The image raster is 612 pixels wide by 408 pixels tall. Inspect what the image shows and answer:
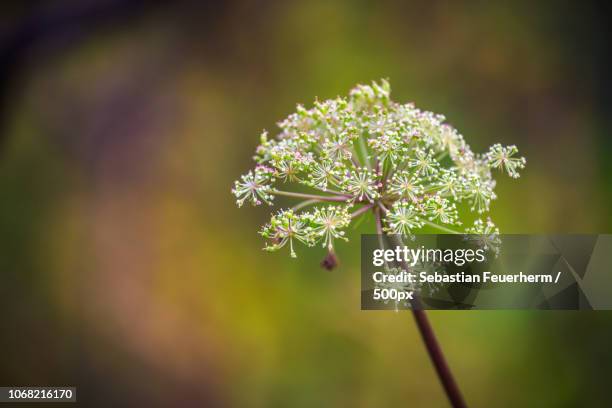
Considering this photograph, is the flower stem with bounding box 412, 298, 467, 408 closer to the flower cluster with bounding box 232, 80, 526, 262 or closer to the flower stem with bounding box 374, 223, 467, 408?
the flower stem with bounding box 374, 223, 467, 408

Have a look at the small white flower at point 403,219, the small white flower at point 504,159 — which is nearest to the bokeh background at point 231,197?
the small white flower at point 504,159

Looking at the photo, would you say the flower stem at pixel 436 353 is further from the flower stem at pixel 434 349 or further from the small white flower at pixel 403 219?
the small white flower at pixel 403 219

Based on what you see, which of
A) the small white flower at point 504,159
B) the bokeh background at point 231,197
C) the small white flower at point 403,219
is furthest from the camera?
the bokeh background at point 231,197

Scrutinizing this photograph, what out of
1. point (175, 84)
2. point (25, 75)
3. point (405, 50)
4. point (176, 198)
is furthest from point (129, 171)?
point (405, 50)

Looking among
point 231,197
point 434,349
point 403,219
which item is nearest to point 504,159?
point 403,219

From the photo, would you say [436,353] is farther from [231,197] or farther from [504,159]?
[231,197]
